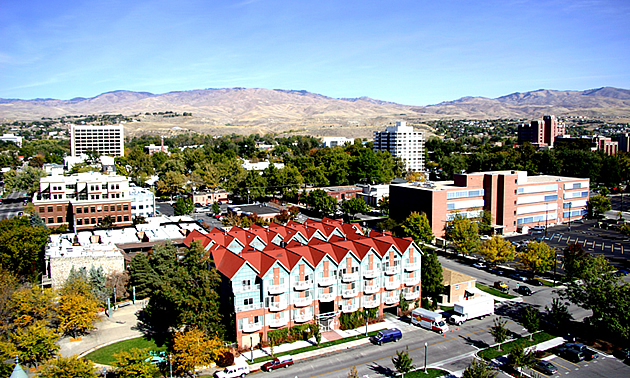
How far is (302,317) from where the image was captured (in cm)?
3269

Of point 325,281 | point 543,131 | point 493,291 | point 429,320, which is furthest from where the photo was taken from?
point 543,131

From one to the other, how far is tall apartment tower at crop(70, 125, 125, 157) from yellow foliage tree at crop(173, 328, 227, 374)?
137m

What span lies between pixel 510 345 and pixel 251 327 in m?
18.3

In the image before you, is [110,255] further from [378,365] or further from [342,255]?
[378,365]

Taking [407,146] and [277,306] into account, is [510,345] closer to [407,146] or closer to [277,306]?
[277,306]

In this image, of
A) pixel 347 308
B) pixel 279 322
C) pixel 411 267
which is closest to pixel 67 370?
pixel 279 322

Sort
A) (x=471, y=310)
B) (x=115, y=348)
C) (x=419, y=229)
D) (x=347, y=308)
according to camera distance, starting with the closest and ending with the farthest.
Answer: (x=115, y=348) < (x=347, y=308) < (x=471, y=310) < (x=419, y=229)

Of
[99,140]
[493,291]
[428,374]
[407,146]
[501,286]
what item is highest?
[99,140]

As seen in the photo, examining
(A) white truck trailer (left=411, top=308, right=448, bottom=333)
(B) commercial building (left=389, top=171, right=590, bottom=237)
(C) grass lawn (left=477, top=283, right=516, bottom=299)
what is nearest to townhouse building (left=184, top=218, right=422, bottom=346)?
(A) white truck trailer (left=411, top=308, right=448, bottom=333)

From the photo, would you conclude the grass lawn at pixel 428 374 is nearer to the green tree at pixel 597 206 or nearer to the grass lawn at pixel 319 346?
the grass lawn at pixel 319 346

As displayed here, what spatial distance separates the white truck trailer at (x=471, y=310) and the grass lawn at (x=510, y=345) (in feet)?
13.6

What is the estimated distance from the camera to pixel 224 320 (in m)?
31.9

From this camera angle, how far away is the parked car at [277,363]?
28.0 m

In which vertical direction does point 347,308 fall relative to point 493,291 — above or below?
above
